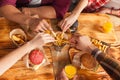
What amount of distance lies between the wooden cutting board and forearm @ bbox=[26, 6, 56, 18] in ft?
0.80

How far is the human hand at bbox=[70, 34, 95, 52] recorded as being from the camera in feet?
4.45

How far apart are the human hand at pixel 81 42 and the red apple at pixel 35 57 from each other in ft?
0.84

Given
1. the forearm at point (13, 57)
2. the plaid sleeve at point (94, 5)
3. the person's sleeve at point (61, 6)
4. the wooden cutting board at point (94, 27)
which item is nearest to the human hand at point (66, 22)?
the wooden cutting board at point (94, 27)

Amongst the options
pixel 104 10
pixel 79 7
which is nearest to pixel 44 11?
pixel 79 7

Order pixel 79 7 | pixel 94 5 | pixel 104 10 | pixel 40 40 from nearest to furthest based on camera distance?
pixel 40 40, pixel 79 7, pixel 94 5, pixel 104 10

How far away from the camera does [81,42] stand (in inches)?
54.2

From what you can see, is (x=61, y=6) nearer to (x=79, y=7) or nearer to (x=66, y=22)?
(x=79, y=7)

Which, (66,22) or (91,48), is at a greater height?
(66,22)

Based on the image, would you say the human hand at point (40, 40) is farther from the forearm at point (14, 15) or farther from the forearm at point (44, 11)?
the forearm at point (44, 11)

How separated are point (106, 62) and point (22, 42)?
1.68ft

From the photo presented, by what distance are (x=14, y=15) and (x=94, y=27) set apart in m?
0.55

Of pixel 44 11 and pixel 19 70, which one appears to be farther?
pixel 44 11

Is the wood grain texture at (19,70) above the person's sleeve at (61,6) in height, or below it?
below

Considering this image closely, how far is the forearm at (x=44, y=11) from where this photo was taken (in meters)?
1.62
